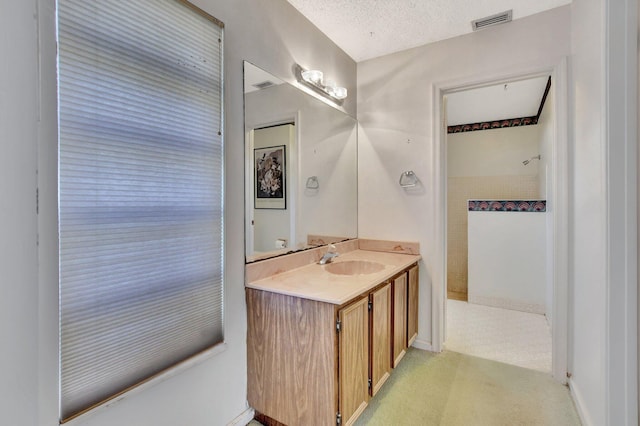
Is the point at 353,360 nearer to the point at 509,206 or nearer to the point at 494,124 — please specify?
the point at 509,206

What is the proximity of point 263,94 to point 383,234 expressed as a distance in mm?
1586

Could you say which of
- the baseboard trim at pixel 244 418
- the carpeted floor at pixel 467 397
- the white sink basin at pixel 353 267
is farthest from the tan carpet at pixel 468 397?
the white sink basin at pixel 353 267

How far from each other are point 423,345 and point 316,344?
1490 millimetres

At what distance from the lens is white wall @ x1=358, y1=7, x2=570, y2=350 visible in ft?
7.29

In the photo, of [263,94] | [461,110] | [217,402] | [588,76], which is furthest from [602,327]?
[461,110]

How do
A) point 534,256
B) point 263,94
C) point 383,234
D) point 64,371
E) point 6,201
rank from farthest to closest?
point 534,256 < point 383,234 < point 263,94 < point 64,371 < point 6,201

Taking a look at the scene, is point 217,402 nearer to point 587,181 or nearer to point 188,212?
point 188,212

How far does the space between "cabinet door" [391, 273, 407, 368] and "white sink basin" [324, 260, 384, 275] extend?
183 millimetres

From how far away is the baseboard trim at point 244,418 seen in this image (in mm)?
1662

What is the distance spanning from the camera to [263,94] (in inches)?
73.2

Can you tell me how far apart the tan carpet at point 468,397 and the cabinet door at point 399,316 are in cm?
19

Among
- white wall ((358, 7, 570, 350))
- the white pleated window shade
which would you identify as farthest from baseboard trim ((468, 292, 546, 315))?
the white pleated window shade

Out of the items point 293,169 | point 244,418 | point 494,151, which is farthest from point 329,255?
point 494,151

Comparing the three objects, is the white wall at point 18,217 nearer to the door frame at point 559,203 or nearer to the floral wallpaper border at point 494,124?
the door frame at point 559,203
